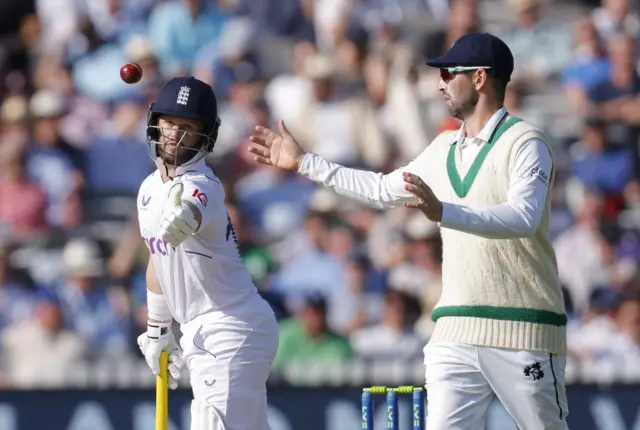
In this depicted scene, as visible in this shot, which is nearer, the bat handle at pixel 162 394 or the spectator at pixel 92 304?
the bat handle at pixel 162 394

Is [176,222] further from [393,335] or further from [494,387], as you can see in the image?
[393,335]

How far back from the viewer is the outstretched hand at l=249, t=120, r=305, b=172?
5.66 meters

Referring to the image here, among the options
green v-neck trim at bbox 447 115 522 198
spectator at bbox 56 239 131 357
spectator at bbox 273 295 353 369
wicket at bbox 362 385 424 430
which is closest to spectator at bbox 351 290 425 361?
spectator at bbox 273 295 353 369

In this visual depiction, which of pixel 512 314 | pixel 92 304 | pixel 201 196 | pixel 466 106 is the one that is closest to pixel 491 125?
pixel 466 106

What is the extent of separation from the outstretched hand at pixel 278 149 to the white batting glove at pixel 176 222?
0.56 m

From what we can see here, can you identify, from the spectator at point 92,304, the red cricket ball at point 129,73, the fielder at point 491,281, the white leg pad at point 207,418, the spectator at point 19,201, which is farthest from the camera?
the spectator at point 19,201

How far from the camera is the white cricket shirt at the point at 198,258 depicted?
5.53 metres

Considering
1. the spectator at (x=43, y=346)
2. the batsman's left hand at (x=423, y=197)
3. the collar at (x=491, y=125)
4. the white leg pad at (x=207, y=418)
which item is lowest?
the spectator at (x=43, y=346)

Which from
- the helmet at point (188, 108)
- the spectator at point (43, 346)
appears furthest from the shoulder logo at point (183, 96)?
the spectator at point (43, 346)

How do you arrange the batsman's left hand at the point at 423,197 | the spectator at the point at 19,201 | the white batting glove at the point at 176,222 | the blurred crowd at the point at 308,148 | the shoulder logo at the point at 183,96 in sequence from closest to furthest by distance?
the batsman's left hand at the point at 423,197 → the white batting glove at the point at 176,222 → the shoulder logo at the point at 183,96 → the blurred crowd at the point at 308,148 → the spectator at the point at 19,201

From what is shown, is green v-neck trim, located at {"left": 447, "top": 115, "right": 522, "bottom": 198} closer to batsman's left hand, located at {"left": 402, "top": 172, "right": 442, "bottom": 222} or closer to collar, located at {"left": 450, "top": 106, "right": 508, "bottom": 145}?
collar, located at {"left": 450, "top": 106, "right": 508, "bottom": 145}

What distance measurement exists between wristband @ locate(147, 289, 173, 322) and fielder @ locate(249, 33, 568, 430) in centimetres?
118

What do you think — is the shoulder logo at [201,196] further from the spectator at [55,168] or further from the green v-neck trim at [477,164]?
the spectator at [55,168]

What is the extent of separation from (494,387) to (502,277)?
42 centimetres
